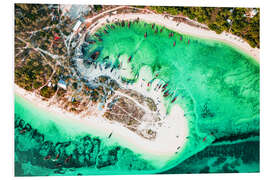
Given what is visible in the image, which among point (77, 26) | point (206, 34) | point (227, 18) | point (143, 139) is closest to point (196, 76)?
point (206, 34)

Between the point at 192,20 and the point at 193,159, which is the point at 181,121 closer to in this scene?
the point at 193,159

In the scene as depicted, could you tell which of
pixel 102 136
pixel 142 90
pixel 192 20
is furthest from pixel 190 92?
pixel 102 136

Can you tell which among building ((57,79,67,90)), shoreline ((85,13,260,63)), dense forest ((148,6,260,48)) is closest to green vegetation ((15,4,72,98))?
building ((57,79,67,90))

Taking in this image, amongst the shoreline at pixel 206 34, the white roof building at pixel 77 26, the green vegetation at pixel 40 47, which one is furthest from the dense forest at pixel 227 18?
the green vegetation at pixel 40 47

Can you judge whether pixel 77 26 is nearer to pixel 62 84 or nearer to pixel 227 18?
pixel 62 84
